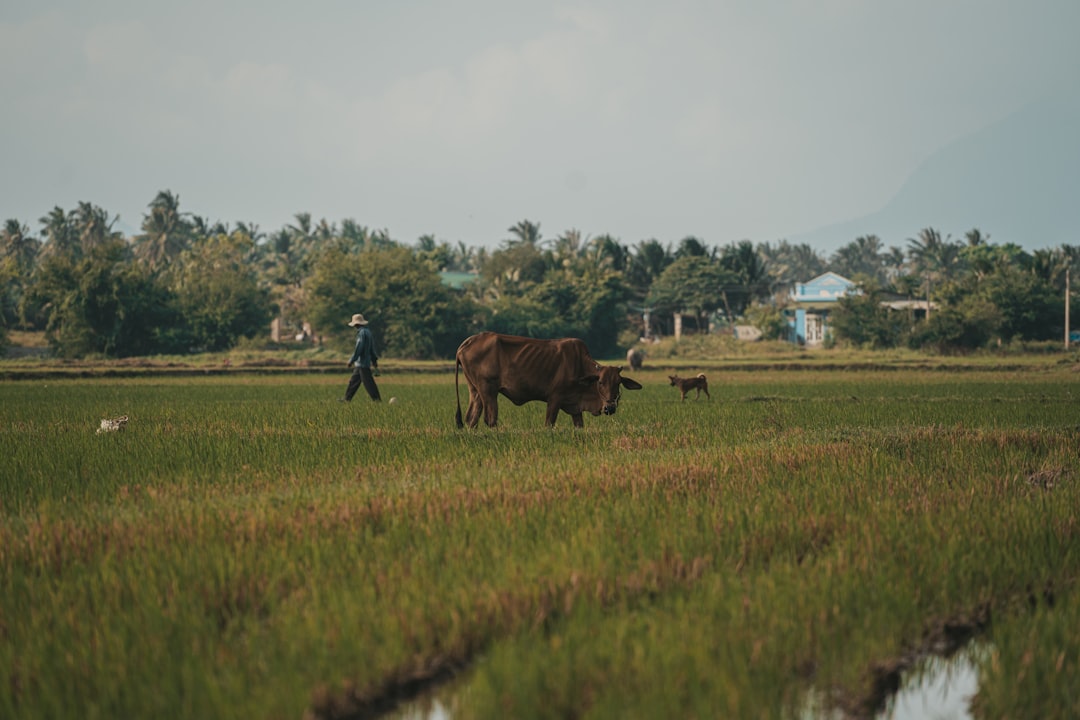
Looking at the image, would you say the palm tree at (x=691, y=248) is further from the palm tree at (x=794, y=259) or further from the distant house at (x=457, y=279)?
the palm tree at (x=794, y=259)

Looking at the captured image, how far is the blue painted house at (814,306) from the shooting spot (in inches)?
1917

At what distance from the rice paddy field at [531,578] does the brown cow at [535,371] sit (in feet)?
4.22

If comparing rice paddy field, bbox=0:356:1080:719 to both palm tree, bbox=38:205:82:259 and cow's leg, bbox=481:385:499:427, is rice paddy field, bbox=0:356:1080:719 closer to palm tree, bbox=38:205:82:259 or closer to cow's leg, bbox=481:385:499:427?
cow's leg, bbox=481:385:499:427

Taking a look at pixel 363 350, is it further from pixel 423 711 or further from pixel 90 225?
pixel 90 225

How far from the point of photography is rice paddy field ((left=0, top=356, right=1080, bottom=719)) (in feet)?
9.27

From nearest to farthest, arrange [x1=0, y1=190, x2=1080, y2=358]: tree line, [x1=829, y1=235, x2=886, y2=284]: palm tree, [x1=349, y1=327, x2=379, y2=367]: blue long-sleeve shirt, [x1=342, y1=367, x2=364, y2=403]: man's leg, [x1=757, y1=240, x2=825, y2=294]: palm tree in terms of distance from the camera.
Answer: [x1=349, y1=327, x2=379, y2=367]: blue long-sleeve shirt, [x1=342, y1=367, x2=364, y2=403]: man's leg, [x1=0, y1=190, x2=1080, y2=358]: tree line, [x1=829, y1=235, x2=886, y2=284]: palm tree, [x1=757, y1=240, x2=825, y2=294]: palm tree

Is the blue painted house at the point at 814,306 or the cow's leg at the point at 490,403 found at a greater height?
the blue painted house at the point at 814,306

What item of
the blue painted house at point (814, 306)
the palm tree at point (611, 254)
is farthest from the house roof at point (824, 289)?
the palm tree at point (611, 254)

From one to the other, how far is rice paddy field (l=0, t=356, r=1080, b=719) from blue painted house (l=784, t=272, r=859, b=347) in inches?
1652

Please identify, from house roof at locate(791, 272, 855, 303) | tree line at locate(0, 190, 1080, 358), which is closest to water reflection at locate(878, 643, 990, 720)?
tree line at locate(0, 190, 1080, 358)

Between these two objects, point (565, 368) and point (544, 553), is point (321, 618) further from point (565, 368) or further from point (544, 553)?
point (565, 368)

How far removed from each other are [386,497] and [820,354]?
108 ft

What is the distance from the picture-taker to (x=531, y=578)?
3648mm

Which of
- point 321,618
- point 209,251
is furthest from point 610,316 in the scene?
point 321,618
